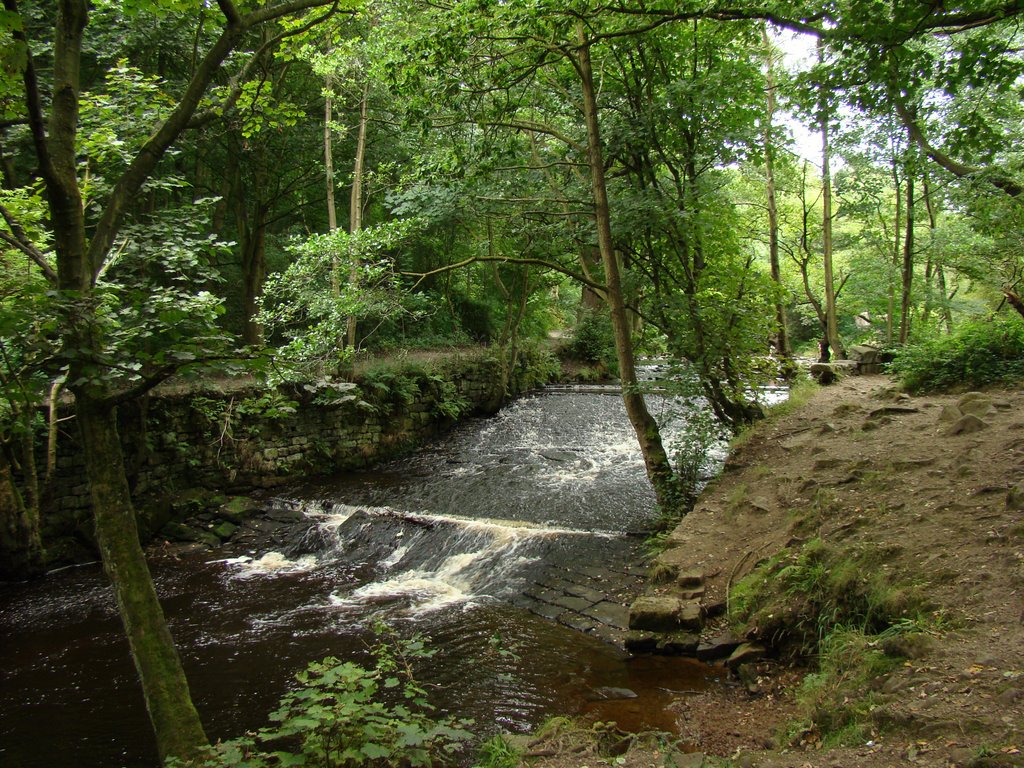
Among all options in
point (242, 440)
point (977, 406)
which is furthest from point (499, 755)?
point (242, 440)

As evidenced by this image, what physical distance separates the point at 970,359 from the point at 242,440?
39.5 ft

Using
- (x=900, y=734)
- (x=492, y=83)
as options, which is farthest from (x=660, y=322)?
(x=900, y=734)

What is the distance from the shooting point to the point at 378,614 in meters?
6.64

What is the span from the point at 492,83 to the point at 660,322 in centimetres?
387

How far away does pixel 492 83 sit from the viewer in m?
6.96

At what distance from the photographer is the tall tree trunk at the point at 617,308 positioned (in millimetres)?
7609

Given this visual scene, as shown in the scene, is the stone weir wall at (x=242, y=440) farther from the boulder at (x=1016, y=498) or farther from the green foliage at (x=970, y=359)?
the green foliage at (x=970, y=359)

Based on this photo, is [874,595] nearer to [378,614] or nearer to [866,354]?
[378,614]

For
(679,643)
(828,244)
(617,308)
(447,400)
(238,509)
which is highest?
(828,244)

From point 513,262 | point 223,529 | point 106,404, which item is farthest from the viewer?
point 223,529

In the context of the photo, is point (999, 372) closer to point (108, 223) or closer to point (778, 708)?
point (778, 708)

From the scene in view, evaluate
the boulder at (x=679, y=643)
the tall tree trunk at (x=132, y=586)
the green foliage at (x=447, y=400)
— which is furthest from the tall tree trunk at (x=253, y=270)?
the boulder at (x=679, y=643)

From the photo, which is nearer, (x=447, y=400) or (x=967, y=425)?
(x=967, y=425)

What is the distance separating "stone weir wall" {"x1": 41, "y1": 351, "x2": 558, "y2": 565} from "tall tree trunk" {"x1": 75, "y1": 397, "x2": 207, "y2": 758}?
160 inches
